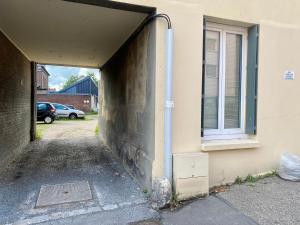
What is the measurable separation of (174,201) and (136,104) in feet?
6.00

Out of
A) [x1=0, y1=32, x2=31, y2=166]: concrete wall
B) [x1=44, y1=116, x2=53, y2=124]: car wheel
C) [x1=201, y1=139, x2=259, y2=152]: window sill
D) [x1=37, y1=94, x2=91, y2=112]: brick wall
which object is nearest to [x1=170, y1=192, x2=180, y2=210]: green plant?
[x1=201, y1=139, x2=259, y2=152]: window sill

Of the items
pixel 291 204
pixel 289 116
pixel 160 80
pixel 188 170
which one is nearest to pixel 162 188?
pixel 188 170

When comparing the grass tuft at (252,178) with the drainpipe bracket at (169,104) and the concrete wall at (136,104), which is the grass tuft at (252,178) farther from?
the drainpipe bracket at (169,104)

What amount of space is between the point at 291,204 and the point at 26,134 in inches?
285

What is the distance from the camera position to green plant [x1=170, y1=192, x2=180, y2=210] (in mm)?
3262

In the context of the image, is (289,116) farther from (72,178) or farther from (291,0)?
(72,178)

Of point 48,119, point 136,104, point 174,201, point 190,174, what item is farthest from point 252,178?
point 48,119

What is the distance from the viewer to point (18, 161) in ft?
18.6

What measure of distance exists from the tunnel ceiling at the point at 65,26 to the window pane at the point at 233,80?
1493 mm

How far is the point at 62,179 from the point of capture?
174 inches

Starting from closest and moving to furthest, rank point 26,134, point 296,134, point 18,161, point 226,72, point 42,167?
point 226,72
point 296,134
point 42,167
point 18,161
point 26,134

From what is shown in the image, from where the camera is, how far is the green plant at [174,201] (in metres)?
3.26

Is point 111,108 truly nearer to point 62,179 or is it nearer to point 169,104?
point 62,179

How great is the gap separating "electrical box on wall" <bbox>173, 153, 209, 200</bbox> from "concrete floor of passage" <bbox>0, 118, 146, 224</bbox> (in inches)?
22.3
